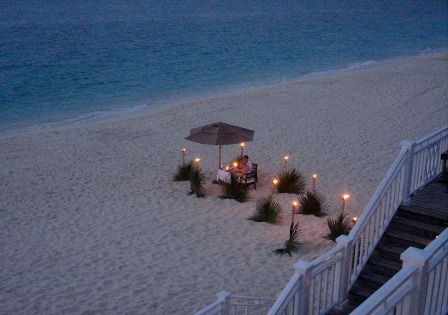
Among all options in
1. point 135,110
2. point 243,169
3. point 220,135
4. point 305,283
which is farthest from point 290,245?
point 135,110

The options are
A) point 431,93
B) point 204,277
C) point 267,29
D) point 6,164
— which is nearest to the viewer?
point 204,277

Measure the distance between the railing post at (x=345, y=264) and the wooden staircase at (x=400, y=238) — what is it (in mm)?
175

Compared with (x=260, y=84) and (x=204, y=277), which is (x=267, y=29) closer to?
(x=260, y=84)

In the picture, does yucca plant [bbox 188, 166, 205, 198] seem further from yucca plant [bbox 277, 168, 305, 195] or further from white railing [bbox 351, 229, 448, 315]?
white railing [bbox 351, 229, 448, 315]

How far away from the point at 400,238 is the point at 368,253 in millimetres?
532

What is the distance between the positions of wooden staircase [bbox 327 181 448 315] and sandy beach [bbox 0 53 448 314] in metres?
1.68

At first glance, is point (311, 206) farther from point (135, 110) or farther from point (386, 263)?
point (135, 110)

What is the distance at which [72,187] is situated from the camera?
12859mm

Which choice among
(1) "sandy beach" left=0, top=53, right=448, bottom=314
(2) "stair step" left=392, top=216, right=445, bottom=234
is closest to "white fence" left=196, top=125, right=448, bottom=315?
(2) "stair step" left=392, top=216, right=445, bottom=234

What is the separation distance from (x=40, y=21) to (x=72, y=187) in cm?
7886

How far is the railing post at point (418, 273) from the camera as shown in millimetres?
3992

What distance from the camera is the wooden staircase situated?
20.9ft

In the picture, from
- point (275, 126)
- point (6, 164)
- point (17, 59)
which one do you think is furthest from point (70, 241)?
point (17, 59)

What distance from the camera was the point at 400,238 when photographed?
6859 millimetres
